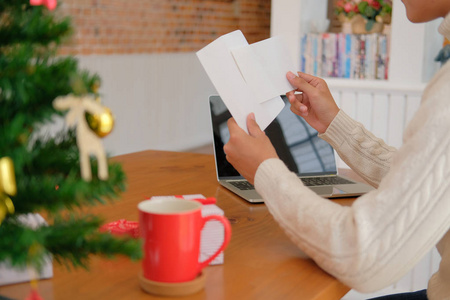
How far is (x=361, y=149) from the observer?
125 centimetres

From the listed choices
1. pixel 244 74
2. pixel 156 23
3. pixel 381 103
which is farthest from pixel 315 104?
pixel 156 23

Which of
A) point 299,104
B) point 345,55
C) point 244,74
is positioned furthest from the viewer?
point 345,55

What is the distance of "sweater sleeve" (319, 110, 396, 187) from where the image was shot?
4.04 feet

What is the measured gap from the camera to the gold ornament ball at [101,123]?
0.50 m

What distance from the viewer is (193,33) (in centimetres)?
563

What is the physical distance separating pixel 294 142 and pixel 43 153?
103 cm

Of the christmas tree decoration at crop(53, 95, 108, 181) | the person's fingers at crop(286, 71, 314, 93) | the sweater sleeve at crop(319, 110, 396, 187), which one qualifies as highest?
the christmas tree decoration at crop(53, 95, 108, 181)

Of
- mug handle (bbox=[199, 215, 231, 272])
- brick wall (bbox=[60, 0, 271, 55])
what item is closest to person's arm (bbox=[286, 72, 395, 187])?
mug handle (bbox=[199, 215, 231, 272])

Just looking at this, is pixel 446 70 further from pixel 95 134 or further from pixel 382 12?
pixel 382 12

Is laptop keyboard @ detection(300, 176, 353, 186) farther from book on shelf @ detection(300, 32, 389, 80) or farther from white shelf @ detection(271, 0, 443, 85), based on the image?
book on shelf @ detection(300, 32, 389, 80)

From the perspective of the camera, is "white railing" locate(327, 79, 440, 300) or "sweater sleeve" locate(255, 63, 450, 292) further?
"white railing" locate(327, 79, 440, 300)

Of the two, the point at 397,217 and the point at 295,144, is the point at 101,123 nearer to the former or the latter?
the point at 397,217

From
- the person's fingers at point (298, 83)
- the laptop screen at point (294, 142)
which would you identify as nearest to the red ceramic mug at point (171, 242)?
the person's fingers at point (298, 83)

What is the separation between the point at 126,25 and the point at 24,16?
4.44m
